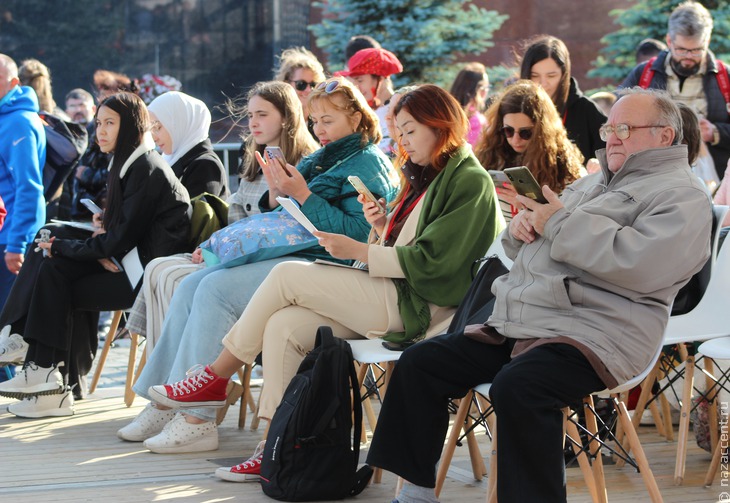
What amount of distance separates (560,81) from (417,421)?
9.36 feet

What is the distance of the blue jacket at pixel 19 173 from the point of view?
6.84m

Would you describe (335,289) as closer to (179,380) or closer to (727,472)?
(179,380)

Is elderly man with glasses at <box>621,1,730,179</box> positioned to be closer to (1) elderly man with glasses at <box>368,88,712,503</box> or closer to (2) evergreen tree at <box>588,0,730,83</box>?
(1) elderly man with glasses at <box>368,88,712,503</box>

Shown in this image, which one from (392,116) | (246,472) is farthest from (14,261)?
(246,472)

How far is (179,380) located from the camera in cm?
503

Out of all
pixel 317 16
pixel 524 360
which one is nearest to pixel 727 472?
pixel 524 360

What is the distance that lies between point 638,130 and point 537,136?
118 cm

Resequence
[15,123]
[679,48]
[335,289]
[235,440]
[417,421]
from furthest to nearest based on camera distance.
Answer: [15,123] → [679,48] → [235,440] → [335,289] → [417,421]

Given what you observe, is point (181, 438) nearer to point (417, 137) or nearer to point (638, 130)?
point (417, 137)

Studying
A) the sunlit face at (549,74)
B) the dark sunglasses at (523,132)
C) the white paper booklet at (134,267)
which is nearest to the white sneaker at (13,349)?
the white paper booklet at (134,267)

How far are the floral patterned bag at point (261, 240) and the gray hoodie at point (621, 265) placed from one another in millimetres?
1460

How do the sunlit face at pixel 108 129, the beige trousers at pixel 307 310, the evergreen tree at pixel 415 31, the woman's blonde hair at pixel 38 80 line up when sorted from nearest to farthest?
the beige trousers at pixel 307 310 < the sunlit face at pixel 108 129 < the woman's blonde hair at pixel 38 80 < the evergreen tree at pixel 415 31

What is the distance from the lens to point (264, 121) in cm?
571

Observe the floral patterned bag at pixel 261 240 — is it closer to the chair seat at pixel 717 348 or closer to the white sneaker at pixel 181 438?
the white sneaker at pixel 181 438
